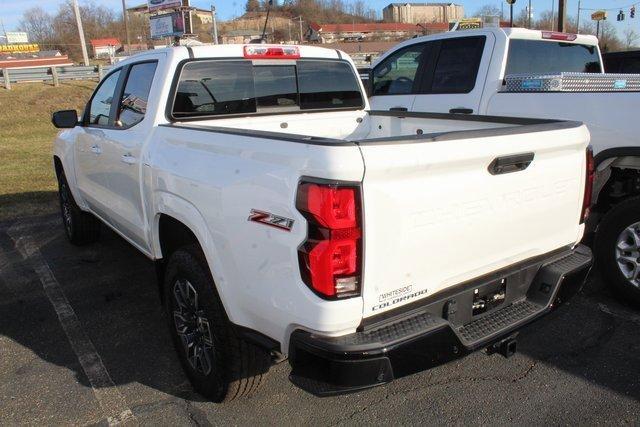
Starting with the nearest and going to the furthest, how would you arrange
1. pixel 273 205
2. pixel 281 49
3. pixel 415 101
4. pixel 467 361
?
pixel 273 205
pixel 467 361
pixel 281 49
pixel 415 101

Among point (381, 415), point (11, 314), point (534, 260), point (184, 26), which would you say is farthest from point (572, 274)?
point (184, 26)

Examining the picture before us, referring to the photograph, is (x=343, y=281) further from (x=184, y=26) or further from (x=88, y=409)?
(x=184, y=26)

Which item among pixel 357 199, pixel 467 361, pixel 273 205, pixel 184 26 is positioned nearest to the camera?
pixel 357 199

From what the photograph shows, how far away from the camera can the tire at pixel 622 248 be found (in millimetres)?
3973

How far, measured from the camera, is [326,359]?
214cm

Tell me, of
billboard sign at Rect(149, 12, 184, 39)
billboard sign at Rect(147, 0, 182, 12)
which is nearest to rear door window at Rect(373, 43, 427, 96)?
billboard sign at Rect(149, 12, 184, 39)

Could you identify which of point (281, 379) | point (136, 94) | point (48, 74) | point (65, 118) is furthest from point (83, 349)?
point (48, 74)

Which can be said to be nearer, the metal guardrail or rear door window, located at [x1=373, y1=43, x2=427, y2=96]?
rear door window, located at [x1=373, y1=43, x2=427, y2=96]

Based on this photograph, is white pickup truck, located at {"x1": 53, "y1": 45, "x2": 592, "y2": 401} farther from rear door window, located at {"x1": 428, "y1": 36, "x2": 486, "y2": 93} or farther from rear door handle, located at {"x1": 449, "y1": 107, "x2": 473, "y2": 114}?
rear door window, located at {"x1": 428, "y1": 36, "x2": 486, "y2": 93}

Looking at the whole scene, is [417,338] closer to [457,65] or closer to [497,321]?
[497,321]

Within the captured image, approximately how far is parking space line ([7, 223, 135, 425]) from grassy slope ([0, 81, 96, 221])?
2.61 metres

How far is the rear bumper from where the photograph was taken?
2143mm

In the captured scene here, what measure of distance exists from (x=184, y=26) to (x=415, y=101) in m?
26.7

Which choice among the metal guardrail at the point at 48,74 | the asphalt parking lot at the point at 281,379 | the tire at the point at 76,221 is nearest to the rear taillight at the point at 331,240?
the asphalt parking lot at the point at 281,379
